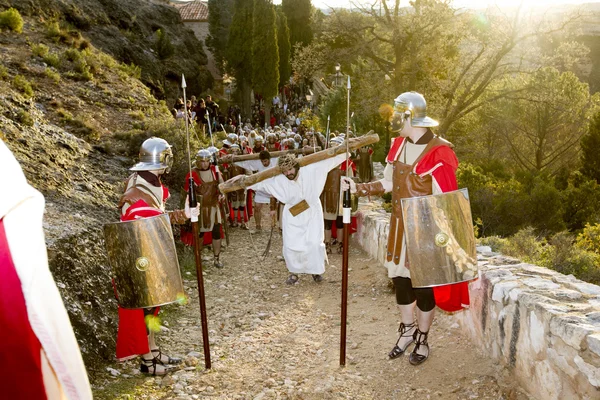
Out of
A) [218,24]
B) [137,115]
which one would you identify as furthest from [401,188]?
[218,24]

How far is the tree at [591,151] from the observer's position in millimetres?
18438

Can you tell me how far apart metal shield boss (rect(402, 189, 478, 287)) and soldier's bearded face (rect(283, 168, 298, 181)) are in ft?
11.1

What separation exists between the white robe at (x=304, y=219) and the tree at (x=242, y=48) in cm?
2893

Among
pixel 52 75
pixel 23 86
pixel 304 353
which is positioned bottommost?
pixel 304 353

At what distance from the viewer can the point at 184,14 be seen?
4975 cm

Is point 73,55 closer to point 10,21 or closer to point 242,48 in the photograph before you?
point 10,21

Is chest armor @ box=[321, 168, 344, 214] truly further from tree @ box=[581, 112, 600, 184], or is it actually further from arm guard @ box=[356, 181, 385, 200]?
tree @ box=[581, 112, 600, 184]

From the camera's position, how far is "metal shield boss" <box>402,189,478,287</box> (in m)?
4.03

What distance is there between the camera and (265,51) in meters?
34.0

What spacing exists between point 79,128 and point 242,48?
25.9 m

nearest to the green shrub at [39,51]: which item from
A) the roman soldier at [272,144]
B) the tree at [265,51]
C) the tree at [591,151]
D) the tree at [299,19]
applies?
the roman soldier at [272,144]

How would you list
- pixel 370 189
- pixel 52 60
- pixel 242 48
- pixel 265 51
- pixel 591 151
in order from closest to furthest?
1. pixel 370 189
2. pixel 52 60
3. pixel 591 151
4. pixel 265 51
5. pixel 242 48

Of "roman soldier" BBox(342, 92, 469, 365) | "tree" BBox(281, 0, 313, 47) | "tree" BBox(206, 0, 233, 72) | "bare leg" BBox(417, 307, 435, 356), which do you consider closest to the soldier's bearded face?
"roman soldier" BBox(342, 92, 469, 365)

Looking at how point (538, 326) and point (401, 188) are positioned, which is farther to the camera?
point (401, 188)
